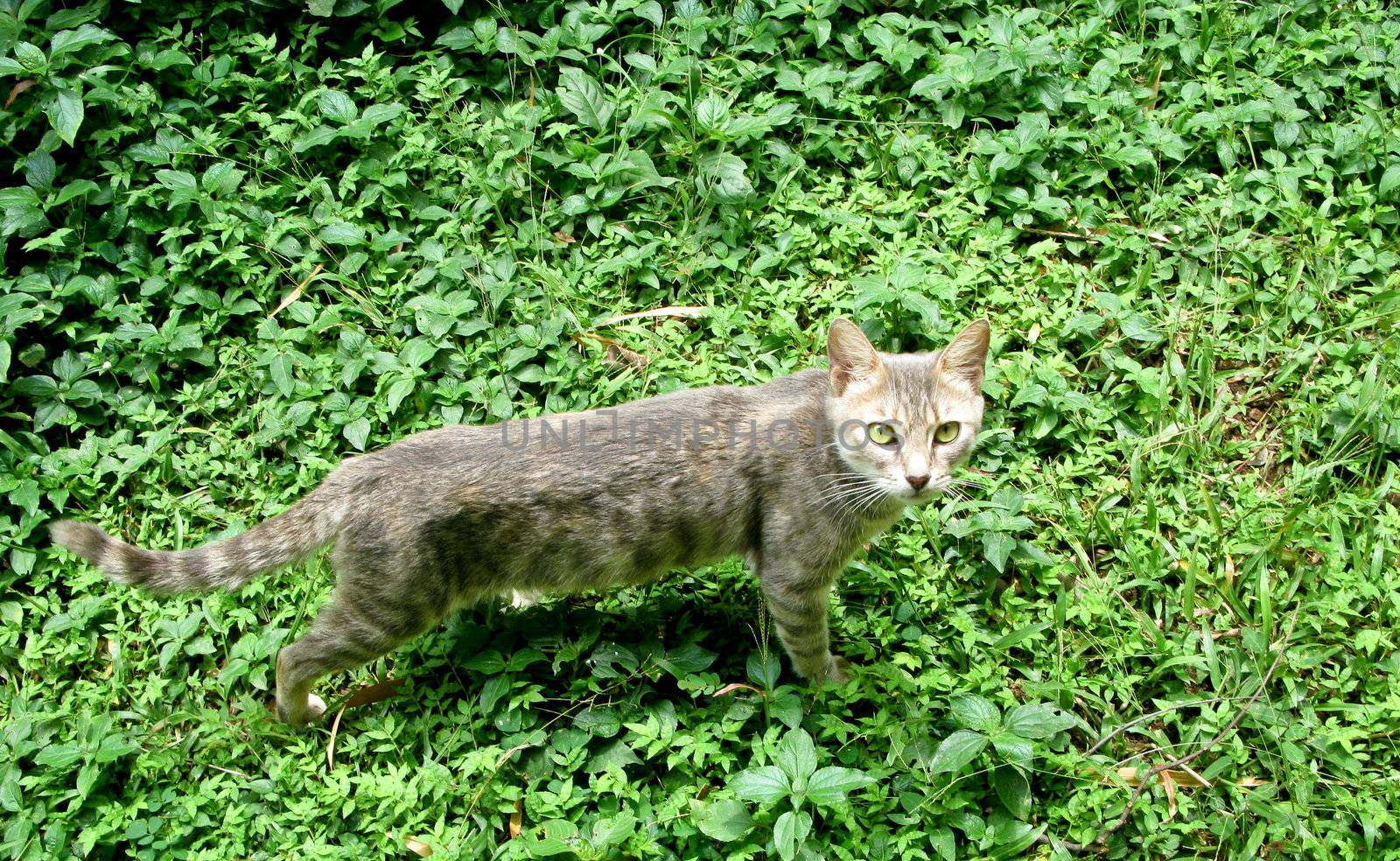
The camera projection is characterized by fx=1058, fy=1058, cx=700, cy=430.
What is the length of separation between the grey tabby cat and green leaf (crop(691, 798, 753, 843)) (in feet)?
2.39

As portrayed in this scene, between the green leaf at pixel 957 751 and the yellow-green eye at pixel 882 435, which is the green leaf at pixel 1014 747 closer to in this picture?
the green leaf at pixel 957 751

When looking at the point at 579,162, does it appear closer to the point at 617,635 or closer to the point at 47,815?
the point at 617,635

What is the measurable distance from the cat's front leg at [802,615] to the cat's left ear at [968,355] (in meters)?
0.97

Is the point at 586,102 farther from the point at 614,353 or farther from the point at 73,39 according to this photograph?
the point at 73,39

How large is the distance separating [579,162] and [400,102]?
1.20 meters

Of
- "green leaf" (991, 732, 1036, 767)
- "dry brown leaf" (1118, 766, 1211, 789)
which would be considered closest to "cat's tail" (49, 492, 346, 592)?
"green leaf" (991, 732, 1036, 767)

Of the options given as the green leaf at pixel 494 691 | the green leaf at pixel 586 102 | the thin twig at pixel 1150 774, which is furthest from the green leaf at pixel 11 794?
the green leaf at pixel 586 102

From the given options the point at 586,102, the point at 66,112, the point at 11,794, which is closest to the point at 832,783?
the point at 11,794

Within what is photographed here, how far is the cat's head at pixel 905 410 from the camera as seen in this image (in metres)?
3.96

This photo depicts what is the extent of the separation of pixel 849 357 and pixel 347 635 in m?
2.24

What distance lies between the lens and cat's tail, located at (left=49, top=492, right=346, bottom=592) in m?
4.06

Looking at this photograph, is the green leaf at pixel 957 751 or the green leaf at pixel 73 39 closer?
the green leaf at pixel 957 751

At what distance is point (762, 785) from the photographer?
3.74 metres

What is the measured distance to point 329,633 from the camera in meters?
4.17
